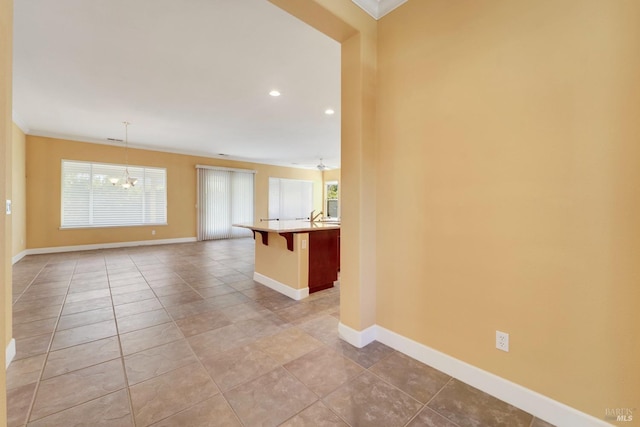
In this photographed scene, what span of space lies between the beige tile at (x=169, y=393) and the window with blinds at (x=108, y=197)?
6.45 m

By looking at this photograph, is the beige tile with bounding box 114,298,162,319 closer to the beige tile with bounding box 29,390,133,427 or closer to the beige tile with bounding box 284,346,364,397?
the beige tile with bounding box 29,390,133,427

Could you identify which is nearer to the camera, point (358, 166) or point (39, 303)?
point (358, 166)

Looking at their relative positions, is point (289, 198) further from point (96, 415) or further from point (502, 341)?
point (502, 341)

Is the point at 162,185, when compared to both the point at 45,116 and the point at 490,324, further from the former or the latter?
the point at 490,324

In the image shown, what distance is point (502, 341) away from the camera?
1594mm

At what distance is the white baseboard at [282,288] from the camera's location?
3275 mm

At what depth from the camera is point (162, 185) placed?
7.38 m

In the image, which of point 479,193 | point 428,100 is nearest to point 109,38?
point 428,100

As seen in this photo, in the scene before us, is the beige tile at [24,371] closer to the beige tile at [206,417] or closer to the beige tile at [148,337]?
the beige tile at [148,337]

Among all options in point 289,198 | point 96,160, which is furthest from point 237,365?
point 289,198

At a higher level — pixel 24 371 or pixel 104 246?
pixel 104 246

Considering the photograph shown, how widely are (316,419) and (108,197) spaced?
749 centimetres

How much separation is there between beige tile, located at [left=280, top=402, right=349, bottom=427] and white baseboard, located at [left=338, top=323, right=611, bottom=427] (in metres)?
0.72

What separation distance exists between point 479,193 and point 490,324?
0.81 m
